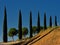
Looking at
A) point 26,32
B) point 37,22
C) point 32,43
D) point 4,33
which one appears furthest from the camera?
point 26,32

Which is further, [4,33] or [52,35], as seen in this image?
[4,33]

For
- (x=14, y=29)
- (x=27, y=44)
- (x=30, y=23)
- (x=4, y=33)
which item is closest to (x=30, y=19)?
(x=30, y=23)

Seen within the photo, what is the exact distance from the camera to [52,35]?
2989 cm

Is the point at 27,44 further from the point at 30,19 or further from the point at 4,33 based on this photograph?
the point at 30,19

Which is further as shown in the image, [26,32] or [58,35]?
[26,32]

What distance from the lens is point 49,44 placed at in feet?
90.9

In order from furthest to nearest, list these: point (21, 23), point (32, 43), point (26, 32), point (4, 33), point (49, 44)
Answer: point (26, 32) → point (21, 23) → point (4, 33) → point (32, 43) → point (49, 44)

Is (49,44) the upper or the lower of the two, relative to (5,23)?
lower

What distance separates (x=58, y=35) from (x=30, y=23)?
26.0 metres

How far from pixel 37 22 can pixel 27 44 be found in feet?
86.3

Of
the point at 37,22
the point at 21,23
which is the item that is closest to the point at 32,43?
the point at 21,23

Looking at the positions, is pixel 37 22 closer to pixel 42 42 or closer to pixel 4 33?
pixel 4 33

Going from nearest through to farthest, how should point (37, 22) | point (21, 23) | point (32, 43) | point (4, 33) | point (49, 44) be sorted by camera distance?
point (49, 44), point (32, 43), point (4, 33), point (21, 23), point (37, 22)

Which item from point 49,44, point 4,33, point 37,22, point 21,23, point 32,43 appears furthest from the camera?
point 37,22
